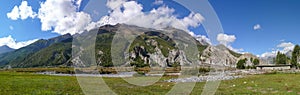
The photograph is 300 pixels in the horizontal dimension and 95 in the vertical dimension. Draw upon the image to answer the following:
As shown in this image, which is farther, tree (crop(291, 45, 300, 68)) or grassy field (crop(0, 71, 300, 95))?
tree (crop(291, 45, 300, 68))

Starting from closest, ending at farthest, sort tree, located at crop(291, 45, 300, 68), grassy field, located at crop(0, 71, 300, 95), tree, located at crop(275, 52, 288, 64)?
grassy field, located at crop(0, 71, 300, 95), tree, located at crop(291, 45, 300, 68), tree, located at crop(275, 52, 288, 64)

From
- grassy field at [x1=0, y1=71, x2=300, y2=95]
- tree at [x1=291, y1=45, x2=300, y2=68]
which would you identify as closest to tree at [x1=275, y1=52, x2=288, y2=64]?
tree at [x1=291, y1=45, x2=300, y2=68]

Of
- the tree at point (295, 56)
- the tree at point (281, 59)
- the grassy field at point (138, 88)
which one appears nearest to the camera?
the grassy field at point (138, 88)

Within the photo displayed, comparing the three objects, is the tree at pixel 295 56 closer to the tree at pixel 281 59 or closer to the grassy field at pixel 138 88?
the tree at pixel 281 59

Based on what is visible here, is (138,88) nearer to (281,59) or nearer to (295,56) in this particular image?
(295,56)

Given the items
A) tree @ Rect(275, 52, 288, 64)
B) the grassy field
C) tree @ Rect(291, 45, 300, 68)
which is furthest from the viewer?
tree @ Rect(275, 52, 288, 64)

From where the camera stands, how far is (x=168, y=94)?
23656 millimetres

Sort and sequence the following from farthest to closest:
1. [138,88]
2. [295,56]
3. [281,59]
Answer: [281,59]
[295,56]
[138,88]

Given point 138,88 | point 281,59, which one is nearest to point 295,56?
point 281,59

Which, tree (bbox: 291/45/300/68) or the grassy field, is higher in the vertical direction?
tree (bbox: 291/45/300/68)

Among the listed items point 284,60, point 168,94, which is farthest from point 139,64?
point 168,94

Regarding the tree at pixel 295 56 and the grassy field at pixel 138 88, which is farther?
the tree at pixel 295 56

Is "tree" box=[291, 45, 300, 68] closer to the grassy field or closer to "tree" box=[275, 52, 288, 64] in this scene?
"tree" box=[275, 52, 288, 64]

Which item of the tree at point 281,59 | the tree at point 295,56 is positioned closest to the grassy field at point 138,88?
the tree at point 295,56
